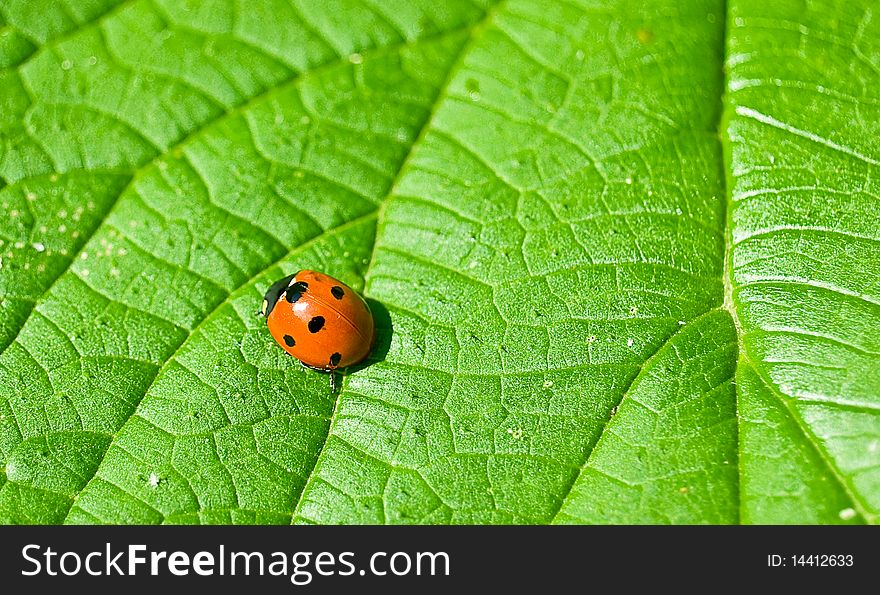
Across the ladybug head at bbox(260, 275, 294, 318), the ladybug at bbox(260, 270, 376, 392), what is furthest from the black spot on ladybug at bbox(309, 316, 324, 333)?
the ladybug head at bbox(260, 275, 294, 318)

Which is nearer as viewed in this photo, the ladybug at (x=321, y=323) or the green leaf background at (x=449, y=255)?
the green leaf background at (x=449, y=255)

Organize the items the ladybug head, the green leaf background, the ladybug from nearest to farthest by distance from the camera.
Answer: the green leaf background
the ladybug
the ladybug head

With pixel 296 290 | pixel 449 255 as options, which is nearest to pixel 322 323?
pixel 296 290

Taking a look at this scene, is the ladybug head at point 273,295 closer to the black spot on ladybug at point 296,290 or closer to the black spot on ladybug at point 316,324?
the black spot on ladybug at point 296,290

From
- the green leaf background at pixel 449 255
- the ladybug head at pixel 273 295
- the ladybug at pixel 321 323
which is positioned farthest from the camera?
the ladybug head at pixel 273 295

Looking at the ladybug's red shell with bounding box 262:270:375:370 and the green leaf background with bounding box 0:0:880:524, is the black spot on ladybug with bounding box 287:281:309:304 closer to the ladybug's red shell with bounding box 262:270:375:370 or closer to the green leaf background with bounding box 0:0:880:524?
the ladybug's red shell with bounding box 262:270:375:370

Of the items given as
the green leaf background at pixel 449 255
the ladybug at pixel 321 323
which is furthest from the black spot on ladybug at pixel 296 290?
the green leaf background at pixel 449 255
